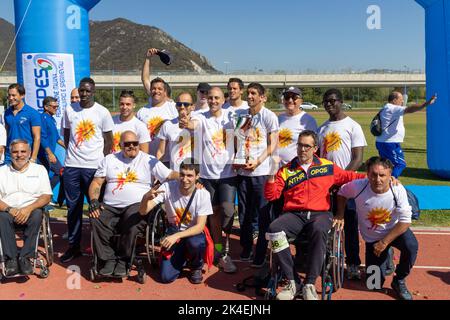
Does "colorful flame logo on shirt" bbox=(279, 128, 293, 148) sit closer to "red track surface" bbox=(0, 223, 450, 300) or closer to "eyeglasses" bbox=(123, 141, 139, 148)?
"red track surface" bbox=(0, 223, 450, 300)

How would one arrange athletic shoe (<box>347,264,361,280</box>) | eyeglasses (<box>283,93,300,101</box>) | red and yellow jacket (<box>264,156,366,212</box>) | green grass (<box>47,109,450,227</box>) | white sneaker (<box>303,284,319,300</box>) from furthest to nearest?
green grass (<box>47,109,450,227</box>) < eyeglasses (<box>283,93,300,101</box>) < athletic shoe (<box>347,264,361,280</box>) < red and yellow jacket (<box>264,156,366,212</box>) < white sneaker (<box>303,284,319,300</box>)

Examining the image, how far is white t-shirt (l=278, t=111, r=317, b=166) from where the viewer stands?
4.62 meters

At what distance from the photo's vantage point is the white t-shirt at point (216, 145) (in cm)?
459

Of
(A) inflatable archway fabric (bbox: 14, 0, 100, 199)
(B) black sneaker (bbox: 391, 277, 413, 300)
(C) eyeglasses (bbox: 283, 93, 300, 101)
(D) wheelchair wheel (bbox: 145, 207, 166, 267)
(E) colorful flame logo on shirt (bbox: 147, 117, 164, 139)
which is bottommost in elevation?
(B) black sneaker (bbox: 391, 277, 413, 300)

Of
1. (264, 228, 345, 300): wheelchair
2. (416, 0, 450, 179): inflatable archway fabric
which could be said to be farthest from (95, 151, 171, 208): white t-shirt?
(416, 0, 450, 179): inflatable archway fabric

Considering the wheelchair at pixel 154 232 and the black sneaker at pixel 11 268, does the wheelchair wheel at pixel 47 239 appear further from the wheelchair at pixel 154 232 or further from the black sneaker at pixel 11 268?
the wheelchair at pixel 154 232

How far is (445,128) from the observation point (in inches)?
332

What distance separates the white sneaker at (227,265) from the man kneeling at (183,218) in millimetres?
308

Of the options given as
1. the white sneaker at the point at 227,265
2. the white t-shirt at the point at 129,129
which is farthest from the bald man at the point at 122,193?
the white sneaker at the point at 227,265

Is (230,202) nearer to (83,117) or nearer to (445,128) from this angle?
(83,117)

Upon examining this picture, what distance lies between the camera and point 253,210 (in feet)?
15.4

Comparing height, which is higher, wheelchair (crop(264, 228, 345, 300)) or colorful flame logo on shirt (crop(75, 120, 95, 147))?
colorful flame logo on shirt (crop(75, 120, 95, 147))
